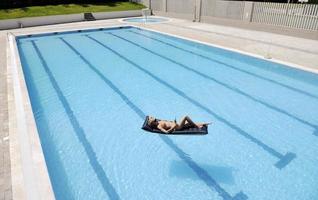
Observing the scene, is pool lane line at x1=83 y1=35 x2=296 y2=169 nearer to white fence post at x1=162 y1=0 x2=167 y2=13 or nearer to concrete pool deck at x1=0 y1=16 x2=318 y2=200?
concrete pool deck at x1=0 y1=16 x2=318 y2=200

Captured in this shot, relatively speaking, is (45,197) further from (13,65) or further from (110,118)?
(13,65)

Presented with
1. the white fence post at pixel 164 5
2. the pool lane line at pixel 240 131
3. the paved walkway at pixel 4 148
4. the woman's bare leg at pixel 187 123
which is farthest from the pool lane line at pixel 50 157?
the white fence post at pixel 164 5

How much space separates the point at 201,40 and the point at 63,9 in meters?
12.7

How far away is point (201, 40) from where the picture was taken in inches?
472

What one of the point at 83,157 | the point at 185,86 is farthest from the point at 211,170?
the point at 185,86

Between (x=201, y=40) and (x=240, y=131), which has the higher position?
(x=201, y=40)

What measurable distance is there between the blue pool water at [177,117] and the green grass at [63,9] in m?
8.81

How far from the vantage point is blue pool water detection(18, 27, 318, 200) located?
14.2 ft

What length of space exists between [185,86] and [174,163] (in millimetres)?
3523

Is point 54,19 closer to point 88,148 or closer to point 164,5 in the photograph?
point 164,5

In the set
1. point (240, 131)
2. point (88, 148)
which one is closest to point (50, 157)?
point (88, 148)

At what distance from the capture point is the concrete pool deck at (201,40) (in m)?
3.80

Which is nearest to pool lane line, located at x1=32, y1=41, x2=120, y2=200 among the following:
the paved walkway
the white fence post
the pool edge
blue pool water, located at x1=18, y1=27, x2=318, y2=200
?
blue pool water, located at x1=18, y1=27, x2=318, y2=200

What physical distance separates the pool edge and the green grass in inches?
543
